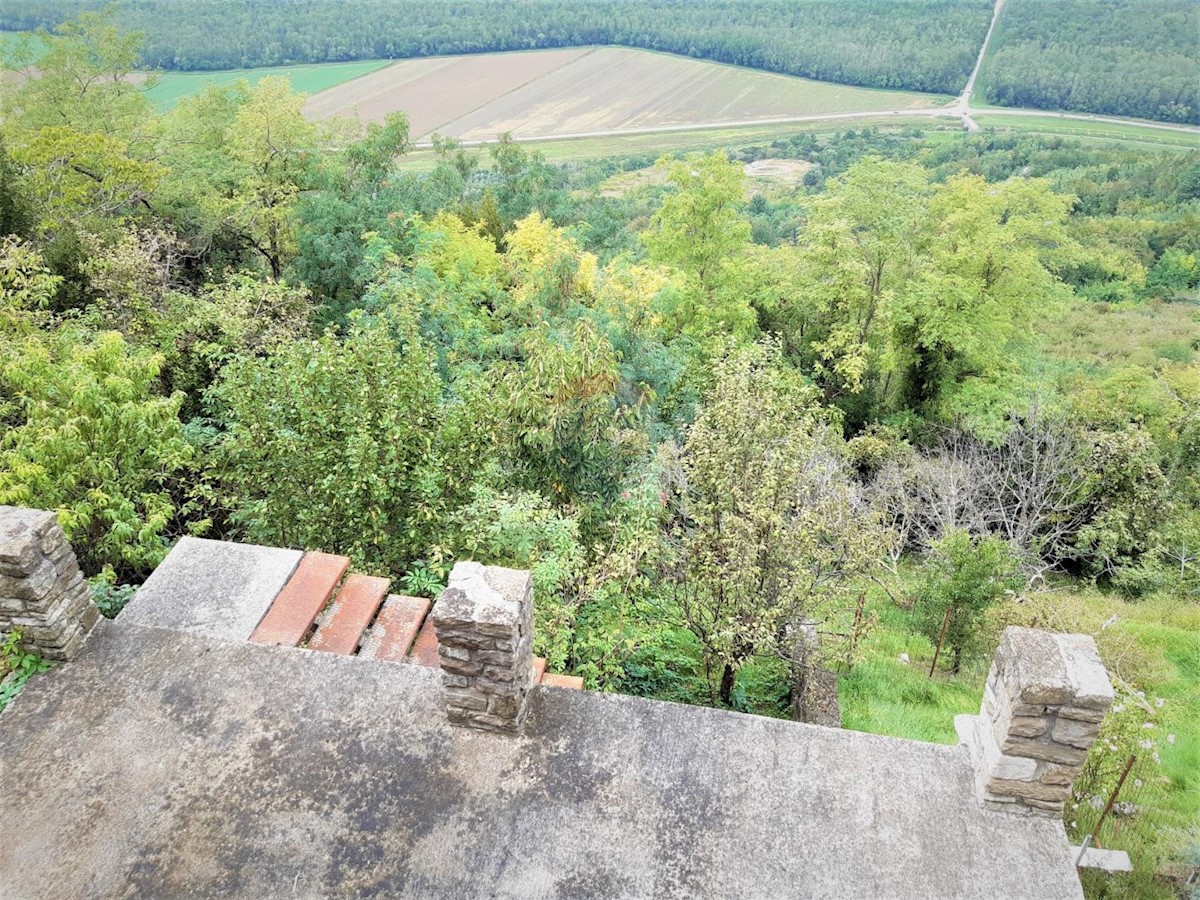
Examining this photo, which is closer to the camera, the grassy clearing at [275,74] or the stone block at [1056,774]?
the stone block at [1056,774]

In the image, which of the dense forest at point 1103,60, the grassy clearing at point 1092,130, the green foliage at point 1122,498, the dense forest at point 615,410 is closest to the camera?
the dense forest at point 615,410

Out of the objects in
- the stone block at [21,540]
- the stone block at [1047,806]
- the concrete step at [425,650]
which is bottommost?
the concrete step at [425,650]

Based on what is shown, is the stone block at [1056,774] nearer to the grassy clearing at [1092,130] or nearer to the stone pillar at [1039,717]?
the stone pillar at [1039,717]

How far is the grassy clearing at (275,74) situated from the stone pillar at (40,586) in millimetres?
53574

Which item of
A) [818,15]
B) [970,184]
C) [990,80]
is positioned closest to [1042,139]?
[990,80]

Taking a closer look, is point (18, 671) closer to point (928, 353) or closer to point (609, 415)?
point (609, 415)

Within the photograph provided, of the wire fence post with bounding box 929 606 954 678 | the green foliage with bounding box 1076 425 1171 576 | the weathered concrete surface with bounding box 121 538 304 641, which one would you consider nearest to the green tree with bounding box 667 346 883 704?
the wire fence post with bounding box 929 606 954 678

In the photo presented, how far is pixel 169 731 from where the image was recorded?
5527mm

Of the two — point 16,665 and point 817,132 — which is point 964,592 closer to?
point 16,665

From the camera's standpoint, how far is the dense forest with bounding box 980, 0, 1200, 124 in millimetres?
78750

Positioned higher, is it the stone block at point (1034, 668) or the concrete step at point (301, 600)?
the stone block at point (1034, 668)

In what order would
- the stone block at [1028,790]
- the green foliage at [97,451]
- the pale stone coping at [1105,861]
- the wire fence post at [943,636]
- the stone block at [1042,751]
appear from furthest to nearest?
the wire fence post at [943,636] → the green foliage at [97,451] → the pale stone coping at [1105,861] → the stone block at [1028,790] → the stone block at [1042,751]

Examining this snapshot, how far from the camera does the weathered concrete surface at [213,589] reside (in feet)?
20.6

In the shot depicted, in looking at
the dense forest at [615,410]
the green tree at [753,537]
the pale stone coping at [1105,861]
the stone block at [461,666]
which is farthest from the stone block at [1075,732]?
the stone block at [461,666]
